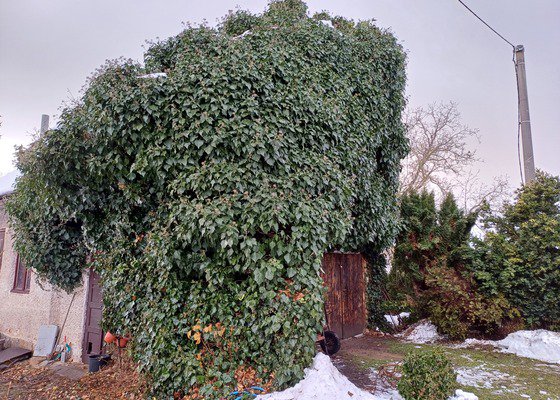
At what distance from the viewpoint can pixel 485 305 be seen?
7.79 meters

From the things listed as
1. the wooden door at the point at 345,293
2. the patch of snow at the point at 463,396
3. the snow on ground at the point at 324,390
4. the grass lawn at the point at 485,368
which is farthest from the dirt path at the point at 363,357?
the patch of snow at the point at 463,396

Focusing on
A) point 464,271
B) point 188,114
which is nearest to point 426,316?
point 464,271

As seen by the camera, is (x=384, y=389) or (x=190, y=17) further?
(x=190, y=17)

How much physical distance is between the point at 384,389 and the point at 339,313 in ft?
11.3

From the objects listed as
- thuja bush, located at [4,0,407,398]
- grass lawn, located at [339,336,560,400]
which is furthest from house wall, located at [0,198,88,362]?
grass lawn, located at [339,336,560,400]

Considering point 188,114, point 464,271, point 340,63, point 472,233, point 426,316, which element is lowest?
point 426,316

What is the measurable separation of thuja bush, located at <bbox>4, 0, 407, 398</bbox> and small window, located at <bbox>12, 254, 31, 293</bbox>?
326 centimetres

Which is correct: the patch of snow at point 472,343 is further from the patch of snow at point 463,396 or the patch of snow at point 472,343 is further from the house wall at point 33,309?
the house wall at point 33,309

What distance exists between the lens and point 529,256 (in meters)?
7.61

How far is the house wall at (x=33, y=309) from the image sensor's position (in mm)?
Result: 8258

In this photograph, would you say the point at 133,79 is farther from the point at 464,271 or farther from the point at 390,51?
the point at 464,271

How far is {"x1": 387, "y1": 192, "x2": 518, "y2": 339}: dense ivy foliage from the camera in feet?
25.8

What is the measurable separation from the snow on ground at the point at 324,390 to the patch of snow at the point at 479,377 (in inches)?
34.8

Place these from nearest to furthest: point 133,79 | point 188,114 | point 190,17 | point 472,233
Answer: point 188,114, point 133,79, point 190,17, point 472,233
